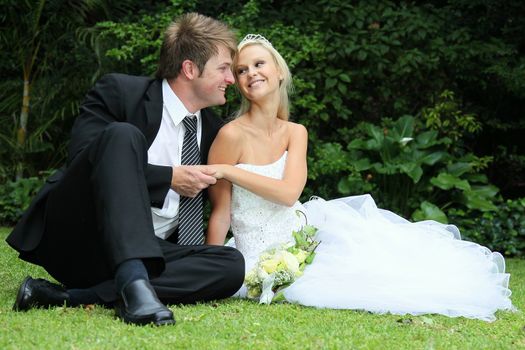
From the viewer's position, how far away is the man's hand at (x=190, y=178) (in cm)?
384

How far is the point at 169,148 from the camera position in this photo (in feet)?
13.4

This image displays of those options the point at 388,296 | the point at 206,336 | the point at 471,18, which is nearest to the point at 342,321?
the point at 388,296

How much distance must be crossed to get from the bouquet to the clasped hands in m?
0.47

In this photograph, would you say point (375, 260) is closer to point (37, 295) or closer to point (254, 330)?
point (254, 330)

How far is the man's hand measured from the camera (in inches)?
151

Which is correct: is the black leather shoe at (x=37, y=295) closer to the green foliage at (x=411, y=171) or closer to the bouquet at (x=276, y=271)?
the bouquet at (x=276, y=271)

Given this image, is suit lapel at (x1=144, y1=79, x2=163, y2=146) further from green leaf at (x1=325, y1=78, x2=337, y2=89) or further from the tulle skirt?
green leaf at (x1=325, y1=78, x2=337, y2=89)

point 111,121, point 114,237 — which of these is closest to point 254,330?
point 114,237

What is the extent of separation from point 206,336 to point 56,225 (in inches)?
35.5

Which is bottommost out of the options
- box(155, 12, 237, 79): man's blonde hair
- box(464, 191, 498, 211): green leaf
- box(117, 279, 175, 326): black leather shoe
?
box(464, 191, 498, 211): green leaf

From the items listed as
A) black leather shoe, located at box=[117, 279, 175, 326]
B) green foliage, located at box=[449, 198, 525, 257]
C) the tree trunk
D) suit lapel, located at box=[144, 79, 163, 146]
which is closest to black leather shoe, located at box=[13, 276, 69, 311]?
black leather shoe, located at box=[117, 279, 175, 326]

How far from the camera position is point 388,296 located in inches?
152

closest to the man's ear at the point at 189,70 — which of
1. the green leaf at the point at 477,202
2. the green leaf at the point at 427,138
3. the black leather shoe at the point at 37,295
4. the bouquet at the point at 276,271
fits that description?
the bouquet at the point at 276,271

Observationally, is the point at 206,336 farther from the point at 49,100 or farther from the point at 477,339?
the point at 49,100
